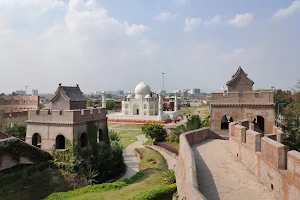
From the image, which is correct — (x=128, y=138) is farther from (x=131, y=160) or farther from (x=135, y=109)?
(x=135, y=109)

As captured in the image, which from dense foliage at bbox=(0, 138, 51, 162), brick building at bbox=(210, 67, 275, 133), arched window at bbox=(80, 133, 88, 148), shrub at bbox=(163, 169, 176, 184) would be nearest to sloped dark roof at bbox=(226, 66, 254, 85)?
brick building at bbox=(210, 67, 275, 133)

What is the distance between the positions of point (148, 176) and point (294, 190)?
497 inches

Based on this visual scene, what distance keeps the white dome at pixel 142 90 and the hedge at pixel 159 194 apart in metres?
51.0

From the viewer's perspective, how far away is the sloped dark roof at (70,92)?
21.4m

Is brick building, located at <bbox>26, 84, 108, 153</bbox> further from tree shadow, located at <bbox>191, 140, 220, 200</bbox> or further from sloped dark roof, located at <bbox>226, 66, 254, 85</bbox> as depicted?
sloped dark roof, located at <bbox>226, 66, 254, 85</bbox>

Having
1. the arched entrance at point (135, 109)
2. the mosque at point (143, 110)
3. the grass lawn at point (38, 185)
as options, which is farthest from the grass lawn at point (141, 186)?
the arched entrance at point (135, 109)

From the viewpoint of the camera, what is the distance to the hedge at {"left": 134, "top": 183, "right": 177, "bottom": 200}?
13.8m

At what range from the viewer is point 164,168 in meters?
21.4

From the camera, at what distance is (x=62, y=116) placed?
19297 millimetres

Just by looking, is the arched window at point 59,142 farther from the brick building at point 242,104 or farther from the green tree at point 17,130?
the brick building at point 242,104

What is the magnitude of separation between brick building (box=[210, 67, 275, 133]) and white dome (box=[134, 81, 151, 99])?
44523 mm

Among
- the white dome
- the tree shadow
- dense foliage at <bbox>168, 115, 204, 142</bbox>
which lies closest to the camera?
the tree shadow

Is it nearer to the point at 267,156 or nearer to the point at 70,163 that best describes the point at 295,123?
the point at 267,156

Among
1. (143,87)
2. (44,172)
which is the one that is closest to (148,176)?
(44,172)
